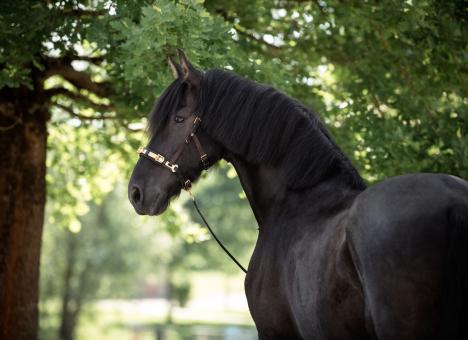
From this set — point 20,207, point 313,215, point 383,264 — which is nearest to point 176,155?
point 313,215

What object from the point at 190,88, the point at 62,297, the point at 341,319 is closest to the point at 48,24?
the point at 190,88

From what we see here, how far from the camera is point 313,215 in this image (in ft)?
14.0

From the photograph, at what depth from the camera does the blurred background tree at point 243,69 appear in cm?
696

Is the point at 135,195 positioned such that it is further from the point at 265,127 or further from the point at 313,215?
the point at 313,215

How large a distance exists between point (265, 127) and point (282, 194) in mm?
478

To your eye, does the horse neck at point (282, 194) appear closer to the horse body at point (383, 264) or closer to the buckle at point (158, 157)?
the horse body at point (383, 264)

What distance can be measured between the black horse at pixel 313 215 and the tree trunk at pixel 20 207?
5363 mm

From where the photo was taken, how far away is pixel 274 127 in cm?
445

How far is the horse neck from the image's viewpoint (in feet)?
13.8

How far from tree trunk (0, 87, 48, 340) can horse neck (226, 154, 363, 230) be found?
5.59 m

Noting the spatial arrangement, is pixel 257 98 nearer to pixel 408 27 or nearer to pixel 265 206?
pixel 265 206

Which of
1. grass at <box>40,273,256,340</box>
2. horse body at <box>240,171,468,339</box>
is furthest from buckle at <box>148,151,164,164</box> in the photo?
grass at <box>40,273,256,340</box>

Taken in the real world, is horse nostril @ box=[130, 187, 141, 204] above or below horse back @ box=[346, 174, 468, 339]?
below

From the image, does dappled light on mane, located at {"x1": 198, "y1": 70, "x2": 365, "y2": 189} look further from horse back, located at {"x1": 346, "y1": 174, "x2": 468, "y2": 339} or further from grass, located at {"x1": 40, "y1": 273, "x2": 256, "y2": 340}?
grass, located at {"x1": 40, "y1": 273, "x2": 256, "y2": 340}
